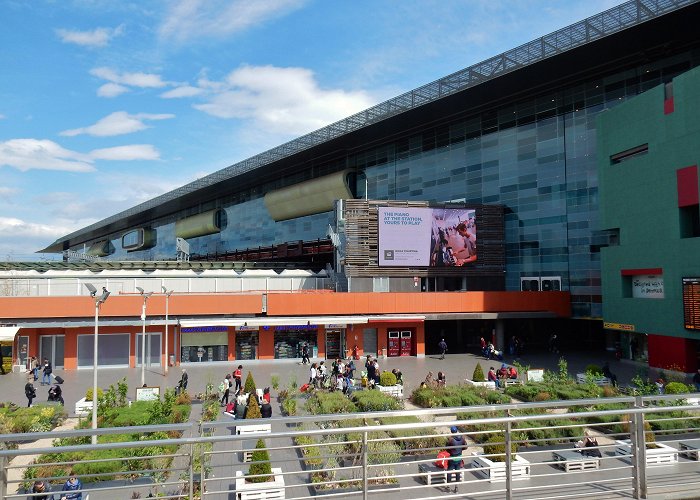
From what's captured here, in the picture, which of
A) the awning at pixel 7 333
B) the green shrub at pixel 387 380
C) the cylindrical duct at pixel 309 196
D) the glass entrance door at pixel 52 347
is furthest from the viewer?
the cylindrical duct at pixel 309 196

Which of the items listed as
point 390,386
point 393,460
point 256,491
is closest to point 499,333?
point 390,386

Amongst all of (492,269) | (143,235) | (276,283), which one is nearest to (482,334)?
(492,269)

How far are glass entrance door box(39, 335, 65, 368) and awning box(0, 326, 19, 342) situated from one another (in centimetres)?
192

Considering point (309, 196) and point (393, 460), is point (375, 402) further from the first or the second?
point (309, 196)

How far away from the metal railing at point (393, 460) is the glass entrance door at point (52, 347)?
Result: 62.9 ft

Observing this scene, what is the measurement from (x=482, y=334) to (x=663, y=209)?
17779 mm

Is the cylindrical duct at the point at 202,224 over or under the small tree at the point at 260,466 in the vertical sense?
over

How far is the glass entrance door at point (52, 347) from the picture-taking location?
33469 mm

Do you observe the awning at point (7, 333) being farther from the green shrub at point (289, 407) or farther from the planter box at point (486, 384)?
the planter box at point (486, 384)

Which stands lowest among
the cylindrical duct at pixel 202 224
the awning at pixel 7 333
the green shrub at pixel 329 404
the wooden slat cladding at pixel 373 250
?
the green shrub at pixel 329 404

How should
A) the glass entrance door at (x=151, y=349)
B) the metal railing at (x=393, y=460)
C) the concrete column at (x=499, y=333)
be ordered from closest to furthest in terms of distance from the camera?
the metal railing at (x=393, y=460), the glass entrance door at (x=151, y=349), the concrete column at (x=499, y=333)

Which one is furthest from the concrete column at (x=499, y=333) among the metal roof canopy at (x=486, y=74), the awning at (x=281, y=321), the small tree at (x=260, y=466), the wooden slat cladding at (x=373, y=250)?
the small tree at (x=260, y=466)

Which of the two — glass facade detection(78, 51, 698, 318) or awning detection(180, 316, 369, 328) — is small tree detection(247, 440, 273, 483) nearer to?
awning detection(180, 316, 369, 328)

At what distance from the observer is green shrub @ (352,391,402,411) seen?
20.9m
